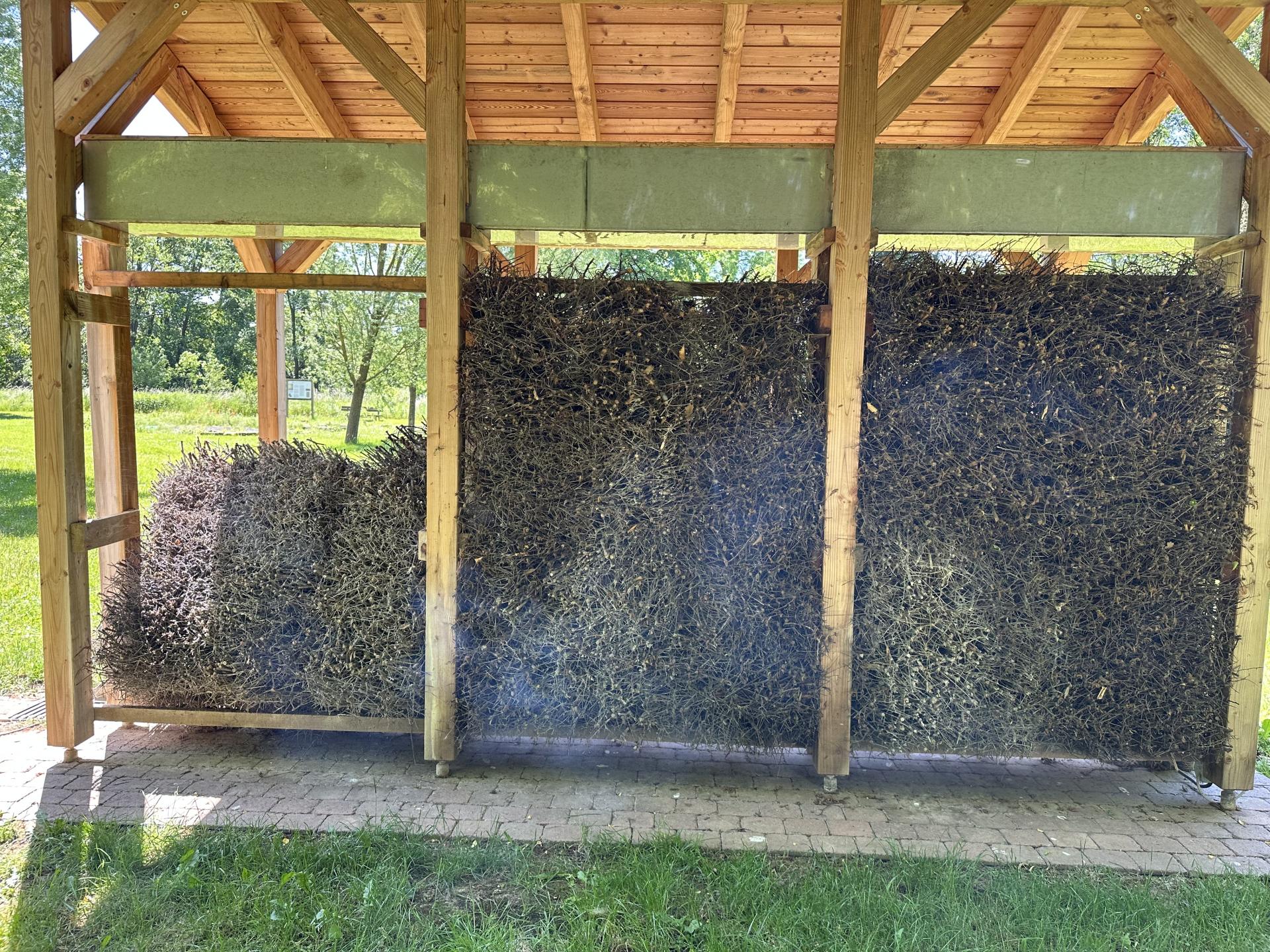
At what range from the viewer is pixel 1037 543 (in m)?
3.67

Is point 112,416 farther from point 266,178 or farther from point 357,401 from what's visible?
point 357,401

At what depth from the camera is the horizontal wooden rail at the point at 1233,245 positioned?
3.62 metres

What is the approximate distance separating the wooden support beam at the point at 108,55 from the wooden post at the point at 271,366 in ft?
6.94

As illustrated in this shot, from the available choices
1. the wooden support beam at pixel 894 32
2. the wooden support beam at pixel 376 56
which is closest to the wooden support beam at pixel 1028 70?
the wooden support beam at pixel 894 32

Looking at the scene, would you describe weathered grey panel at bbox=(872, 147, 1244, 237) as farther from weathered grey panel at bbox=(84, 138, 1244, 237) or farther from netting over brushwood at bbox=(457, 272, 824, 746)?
netting over brushwood at bbox=(457, 272, 824, 746)

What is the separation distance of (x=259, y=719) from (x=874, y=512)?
338cm

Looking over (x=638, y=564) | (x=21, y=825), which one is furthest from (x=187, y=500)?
(x=638, y=564)

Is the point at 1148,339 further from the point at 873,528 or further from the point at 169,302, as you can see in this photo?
the point at 169,302

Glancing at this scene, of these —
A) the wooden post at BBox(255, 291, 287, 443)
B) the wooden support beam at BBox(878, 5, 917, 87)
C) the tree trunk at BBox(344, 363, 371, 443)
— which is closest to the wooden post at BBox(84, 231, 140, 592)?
the wooden post at BBox(255, 291, 287, 443)

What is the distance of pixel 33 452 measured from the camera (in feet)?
46.0

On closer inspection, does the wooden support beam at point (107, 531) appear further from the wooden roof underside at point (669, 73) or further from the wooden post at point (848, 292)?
the wooden post at point (848, 292)

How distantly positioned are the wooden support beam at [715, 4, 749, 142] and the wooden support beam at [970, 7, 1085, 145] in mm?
1782

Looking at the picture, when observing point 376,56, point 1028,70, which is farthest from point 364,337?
point 1028,70

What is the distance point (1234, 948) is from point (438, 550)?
3528 mm
